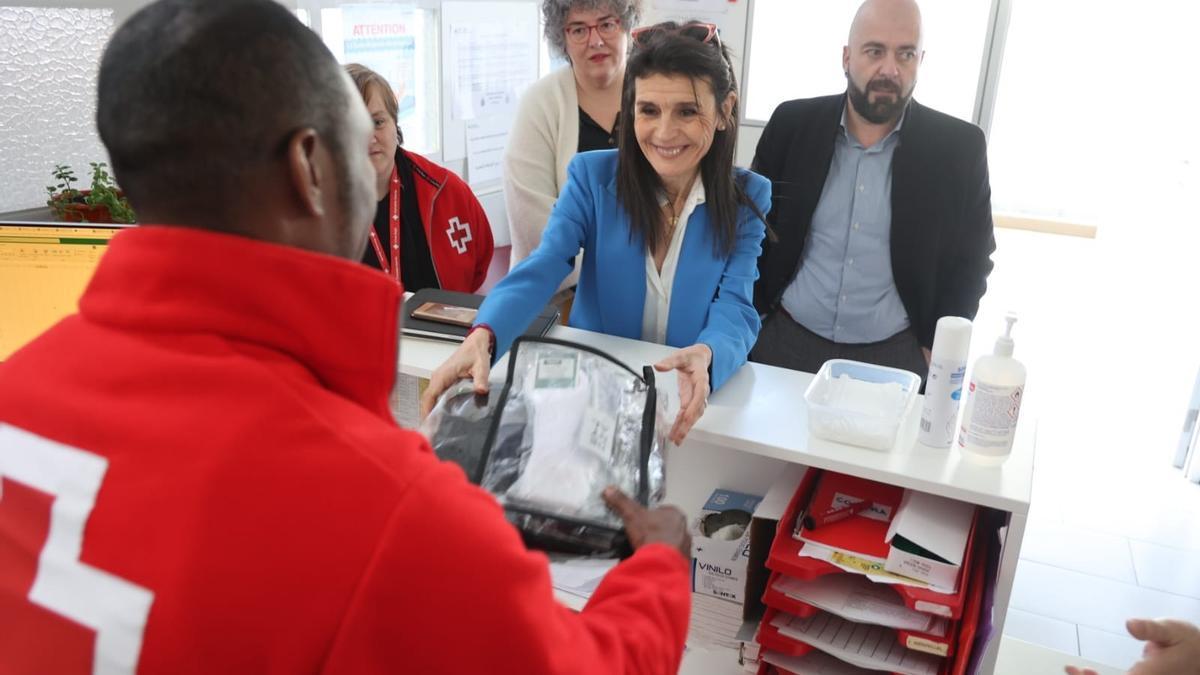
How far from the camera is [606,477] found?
1.20 m

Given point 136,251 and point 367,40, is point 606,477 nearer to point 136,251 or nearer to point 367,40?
point 136,251

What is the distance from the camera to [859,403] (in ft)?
5.03

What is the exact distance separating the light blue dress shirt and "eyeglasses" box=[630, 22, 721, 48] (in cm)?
77

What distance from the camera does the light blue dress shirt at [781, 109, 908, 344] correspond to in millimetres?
2533

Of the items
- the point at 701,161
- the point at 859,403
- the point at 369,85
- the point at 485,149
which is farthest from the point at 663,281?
the point at 485,149

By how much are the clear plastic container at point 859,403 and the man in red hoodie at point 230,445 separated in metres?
0.86

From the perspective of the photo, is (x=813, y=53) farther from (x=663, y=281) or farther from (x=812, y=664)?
(x=812, y=664)

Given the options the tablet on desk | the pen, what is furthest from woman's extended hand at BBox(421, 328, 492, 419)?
the pen

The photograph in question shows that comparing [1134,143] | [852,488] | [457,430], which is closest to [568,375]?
[457,430]

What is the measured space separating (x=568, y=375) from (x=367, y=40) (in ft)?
7.44

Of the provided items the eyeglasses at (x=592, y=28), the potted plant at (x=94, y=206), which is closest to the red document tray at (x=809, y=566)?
the potted plant at (x=94, y=206)

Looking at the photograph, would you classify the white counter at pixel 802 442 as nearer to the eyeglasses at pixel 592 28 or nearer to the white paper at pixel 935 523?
the white paper at pixel 935 523

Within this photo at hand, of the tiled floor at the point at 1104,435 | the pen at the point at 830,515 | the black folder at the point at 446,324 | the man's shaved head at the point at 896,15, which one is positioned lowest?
the tiled floor at the point at 1104,435

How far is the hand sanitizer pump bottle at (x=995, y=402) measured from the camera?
1.37 meters
